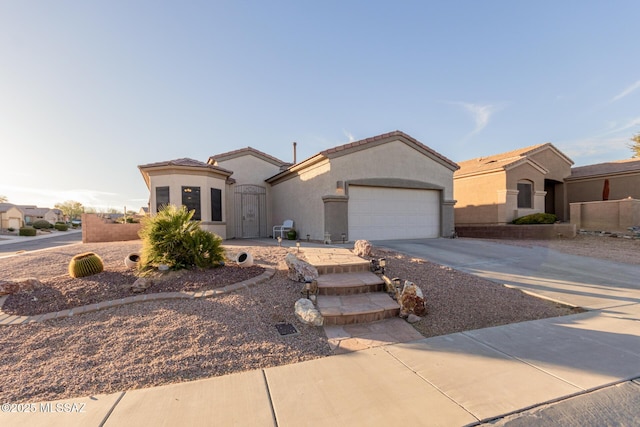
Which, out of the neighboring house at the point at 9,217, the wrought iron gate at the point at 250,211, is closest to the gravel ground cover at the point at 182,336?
the wrought iron gate at the point at 250,211

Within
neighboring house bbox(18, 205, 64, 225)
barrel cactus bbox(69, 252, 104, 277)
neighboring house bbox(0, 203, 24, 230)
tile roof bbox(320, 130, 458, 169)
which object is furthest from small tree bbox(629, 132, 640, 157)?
neighboring house bbox(18, 205, 64, 225)

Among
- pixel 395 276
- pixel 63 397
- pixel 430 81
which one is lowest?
pixel 63 397

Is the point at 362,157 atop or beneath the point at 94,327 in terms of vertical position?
atop

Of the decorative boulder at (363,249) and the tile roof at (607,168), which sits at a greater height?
the tile roof at (607,168)

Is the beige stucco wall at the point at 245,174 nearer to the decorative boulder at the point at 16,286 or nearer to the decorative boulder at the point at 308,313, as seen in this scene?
the decorative boulder at the point at 16,286

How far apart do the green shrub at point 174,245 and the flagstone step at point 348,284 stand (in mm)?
2471

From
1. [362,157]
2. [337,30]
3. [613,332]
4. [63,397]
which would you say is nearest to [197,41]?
[337,30]

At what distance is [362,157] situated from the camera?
11.5m

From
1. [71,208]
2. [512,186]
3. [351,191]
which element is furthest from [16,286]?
[71,208]

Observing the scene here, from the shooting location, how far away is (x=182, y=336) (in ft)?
11.9

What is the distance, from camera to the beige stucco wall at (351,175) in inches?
438

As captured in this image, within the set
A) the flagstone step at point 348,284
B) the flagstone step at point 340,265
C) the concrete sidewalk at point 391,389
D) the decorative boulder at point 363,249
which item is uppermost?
the decorative boulder at point 363,249

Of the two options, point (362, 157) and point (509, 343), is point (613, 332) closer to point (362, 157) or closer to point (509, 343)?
point (509, 343)

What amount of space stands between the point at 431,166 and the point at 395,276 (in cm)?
881
